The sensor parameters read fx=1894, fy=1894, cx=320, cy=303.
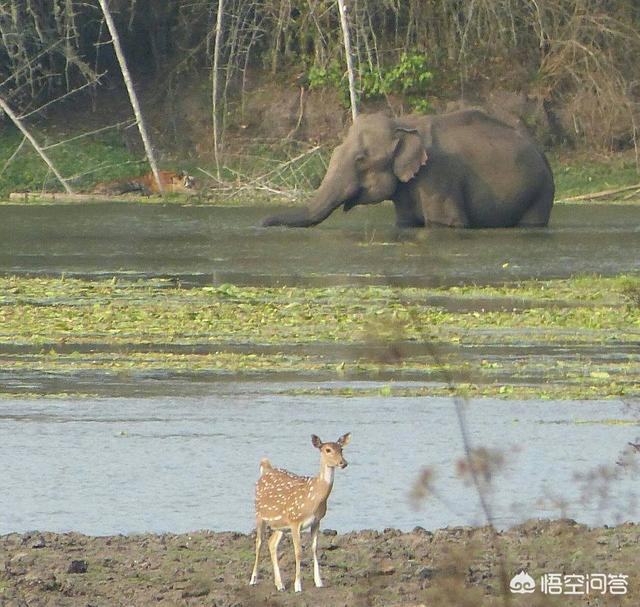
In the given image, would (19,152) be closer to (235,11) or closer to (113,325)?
(235,11)

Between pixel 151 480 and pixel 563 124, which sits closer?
pixel 151 480

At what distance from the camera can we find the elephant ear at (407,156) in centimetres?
2430

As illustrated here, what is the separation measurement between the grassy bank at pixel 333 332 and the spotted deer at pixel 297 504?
3772 mm

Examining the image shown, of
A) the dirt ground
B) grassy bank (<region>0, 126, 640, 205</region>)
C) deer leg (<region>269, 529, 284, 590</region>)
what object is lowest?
grassy bank (<region>0, 126, 640, 205</region>)

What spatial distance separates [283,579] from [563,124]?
88.7 ft

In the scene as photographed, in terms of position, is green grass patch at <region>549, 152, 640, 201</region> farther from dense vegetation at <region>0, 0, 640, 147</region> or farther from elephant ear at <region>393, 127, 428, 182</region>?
elephant ear at <region>393, 127, 428, 182</region>

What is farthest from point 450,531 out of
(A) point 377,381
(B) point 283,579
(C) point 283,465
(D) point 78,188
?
(D) point 78,188

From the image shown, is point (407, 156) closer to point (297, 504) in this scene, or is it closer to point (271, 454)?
point (271, 454)

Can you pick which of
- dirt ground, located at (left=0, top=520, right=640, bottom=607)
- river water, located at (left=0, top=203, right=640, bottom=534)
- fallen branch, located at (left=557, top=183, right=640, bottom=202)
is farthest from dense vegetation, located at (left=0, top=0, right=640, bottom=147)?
dirt ground, located at (left=0, top=520, right=640, bottom=607)

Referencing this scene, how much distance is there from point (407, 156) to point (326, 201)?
1193 mm

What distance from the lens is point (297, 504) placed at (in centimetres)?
629

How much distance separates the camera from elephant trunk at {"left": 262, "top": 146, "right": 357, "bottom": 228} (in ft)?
79.4

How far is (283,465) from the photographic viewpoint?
8656mm

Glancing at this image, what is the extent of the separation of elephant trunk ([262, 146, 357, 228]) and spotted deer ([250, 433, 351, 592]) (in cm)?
1770
